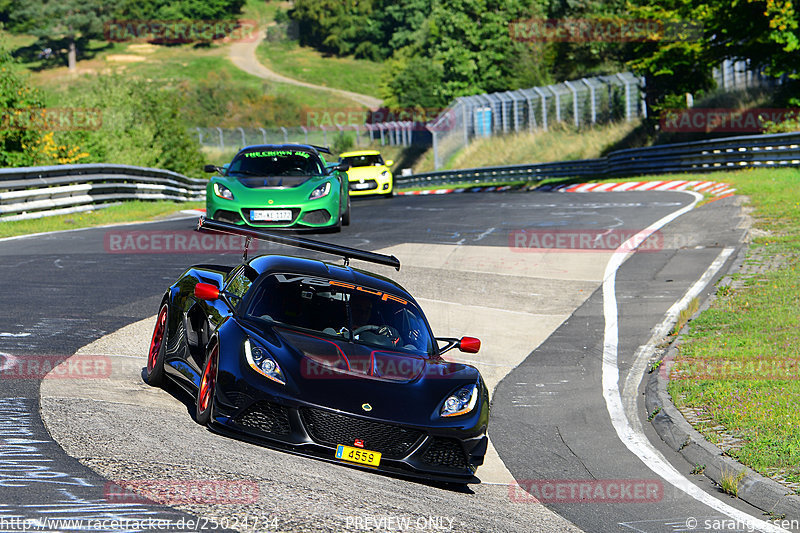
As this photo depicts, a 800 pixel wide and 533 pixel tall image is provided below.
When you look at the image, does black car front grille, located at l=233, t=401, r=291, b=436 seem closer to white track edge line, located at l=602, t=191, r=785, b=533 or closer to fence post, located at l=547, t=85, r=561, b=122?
white track edge line, located at l=602, t=191, r=785, b=533

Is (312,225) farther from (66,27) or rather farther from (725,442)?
(66,27)

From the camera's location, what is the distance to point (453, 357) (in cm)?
1203

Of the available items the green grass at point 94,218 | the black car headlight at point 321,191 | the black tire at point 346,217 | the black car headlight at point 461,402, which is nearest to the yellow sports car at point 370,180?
the green grass at point 94,218

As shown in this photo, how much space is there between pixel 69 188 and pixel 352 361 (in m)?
18.9

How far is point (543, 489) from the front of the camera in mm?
7594

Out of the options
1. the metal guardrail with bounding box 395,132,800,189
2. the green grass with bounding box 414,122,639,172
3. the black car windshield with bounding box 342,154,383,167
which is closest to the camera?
the metal guardrail with bounding box 395,132,800,189

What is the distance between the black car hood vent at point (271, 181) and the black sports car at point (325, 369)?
27.5 feet

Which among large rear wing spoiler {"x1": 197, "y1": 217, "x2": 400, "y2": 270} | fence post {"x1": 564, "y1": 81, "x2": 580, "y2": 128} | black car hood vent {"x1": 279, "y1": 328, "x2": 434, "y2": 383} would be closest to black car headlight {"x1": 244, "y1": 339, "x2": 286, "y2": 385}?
black car hood vent {"x1": 279, "y1": 328, "x2": 434, "y2": 383}

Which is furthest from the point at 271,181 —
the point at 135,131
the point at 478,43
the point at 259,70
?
the point at 259,70

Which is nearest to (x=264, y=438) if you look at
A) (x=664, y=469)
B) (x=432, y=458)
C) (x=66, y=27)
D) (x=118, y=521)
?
(x=432, y=458)

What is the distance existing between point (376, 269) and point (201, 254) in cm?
Result: 301

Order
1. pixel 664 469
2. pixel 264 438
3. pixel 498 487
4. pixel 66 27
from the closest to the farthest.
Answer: pixel 264 438 → pixel 498 487 → pixel 664 469 → pixel 66 27

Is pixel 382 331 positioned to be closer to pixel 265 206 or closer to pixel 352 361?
pixel 352 361

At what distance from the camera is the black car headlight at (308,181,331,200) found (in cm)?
1708
